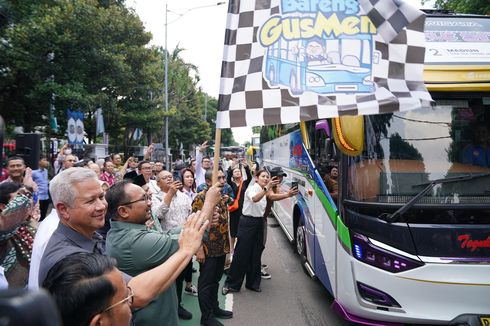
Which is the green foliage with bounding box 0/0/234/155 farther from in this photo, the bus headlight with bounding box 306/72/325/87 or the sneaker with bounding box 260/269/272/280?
the bus headlight with bounding box 306/72/325/87

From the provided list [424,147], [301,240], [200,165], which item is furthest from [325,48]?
[301,240]

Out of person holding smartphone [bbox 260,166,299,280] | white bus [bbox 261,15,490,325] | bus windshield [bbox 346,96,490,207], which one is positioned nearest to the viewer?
white bus [bbox 261,15,490,325]

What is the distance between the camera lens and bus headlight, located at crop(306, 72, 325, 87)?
2.51 meters

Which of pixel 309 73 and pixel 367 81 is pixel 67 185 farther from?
pixel 367 81

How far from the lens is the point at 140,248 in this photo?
2.33 m

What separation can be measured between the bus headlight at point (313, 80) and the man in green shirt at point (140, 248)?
3.23ft

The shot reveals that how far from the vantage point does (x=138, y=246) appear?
7.67 feet

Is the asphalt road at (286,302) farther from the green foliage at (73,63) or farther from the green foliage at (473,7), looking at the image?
the green foliage at (73,63)

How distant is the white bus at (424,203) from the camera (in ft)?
10.5

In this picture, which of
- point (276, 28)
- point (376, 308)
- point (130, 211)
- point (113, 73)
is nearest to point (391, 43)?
point (276, 28)

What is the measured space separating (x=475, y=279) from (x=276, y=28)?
8.83ft

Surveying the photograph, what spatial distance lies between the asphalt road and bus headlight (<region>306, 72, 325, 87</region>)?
3.16 m

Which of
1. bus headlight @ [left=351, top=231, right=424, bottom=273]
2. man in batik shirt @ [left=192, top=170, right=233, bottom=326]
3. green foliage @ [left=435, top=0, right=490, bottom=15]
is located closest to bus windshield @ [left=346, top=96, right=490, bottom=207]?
bus headlight @ [left=351, top=231, right=424, bottom=273]

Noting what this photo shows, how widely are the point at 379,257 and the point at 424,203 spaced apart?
0.65 m
